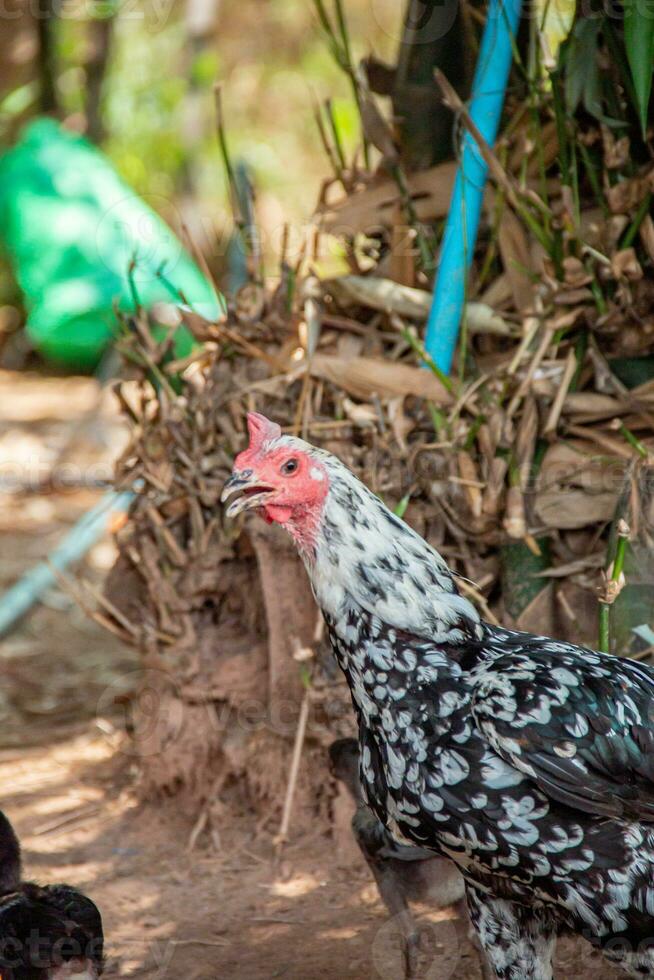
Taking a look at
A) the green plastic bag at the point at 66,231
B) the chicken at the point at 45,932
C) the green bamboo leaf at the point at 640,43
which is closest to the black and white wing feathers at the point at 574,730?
the chicken at the point at 45,932

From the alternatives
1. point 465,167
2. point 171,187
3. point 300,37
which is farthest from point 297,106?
point 465,167

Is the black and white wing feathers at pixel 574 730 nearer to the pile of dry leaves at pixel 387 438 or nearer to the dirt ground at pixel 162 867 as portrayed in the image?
the pile of dry leaves at pixel 387 438

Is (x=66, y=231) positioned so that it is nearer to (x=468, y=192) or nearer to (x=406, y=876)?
(x=468, y=192)

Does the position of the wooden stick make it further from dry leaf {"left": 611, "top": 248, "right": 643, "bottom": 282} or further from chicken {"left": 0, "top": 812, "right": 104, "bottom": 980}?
dry leaf {"left": 611, "top": 248, "right": 643, "bottom": 282}

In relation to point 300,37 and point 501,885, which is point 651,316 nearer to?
point 501,885

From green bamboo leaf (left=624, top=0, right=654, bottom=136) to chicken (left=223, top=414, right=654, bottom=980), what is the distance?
4.67 ft

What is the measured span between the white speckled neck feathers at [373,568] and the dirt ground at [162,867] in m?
1.18

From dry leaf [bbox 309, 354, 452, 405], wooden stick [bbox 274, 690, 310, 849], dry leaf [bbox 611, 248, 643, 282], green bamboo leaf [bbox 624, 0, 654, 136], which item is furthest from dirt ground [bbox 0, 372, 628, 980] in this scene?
green bamboo leaf [bbox 624, 0, 654, 136]

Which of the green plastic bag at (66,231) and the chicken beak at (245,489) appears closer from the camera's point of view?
the chicken beak at (245,489)

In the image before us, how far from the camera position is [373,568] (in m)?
2.65

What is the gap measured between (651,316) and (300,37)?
34.8ft

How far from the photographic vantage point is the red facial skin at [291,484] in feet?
8.65

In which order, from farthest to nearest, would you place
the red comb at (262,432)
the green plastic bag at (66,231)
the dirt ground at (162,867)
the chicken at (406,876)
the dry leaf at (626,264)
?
1. the green plastic bag at (66,231)
2. the dry leaf at (626,264)
3. the dirt ground at (162,867)
4. the chicken at (406,876)
5. the red comb at (262,432)
